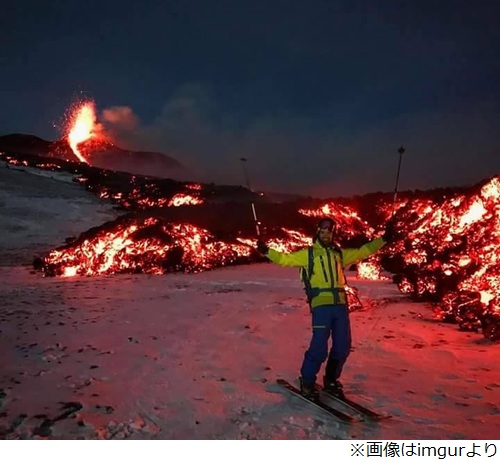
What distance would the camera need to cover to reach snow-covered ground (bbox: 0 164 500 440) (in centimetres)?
474

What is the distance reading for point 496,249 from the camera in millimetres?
9547

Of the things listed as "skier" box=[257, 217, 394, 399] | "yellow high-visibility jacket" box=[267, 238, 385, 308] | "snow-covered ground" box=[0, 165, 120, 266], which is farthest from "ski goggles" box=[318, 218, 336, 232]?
"snow-covered ground" box=[0, 165, 120, 266]

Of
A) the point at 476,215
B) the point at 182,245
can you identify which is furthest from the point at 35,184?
the point at 476,215

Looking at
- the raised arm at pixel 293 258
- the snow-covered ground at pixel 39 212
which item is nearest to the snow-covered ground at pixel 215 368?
the raised arm at pixel 293 258

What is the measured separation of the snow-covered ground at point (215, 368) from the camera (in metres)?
4.74

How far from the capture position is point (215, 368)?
21.6 feet

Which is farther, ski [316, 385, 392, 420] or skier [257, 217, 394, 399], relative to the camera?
skier [257, 217, 394, 399]

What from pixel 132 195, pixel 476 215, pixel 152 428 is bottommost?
pixel 152 428

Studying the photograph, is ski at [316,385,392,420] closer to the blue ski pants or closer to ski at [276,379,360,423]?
ski at [276,379,360,423]

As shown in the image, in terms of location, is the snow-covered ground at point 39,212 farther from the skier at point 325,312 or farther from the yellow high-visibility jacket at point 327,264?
the skier at point 325,312

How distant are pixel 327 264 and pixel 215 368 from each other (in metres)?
2.42

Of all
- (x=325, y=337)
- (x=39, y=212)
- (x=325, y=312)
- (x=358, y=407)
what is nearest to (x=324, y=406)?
(x=358, y=407)

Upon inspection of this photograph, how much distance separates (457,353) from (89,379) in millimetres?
5609
